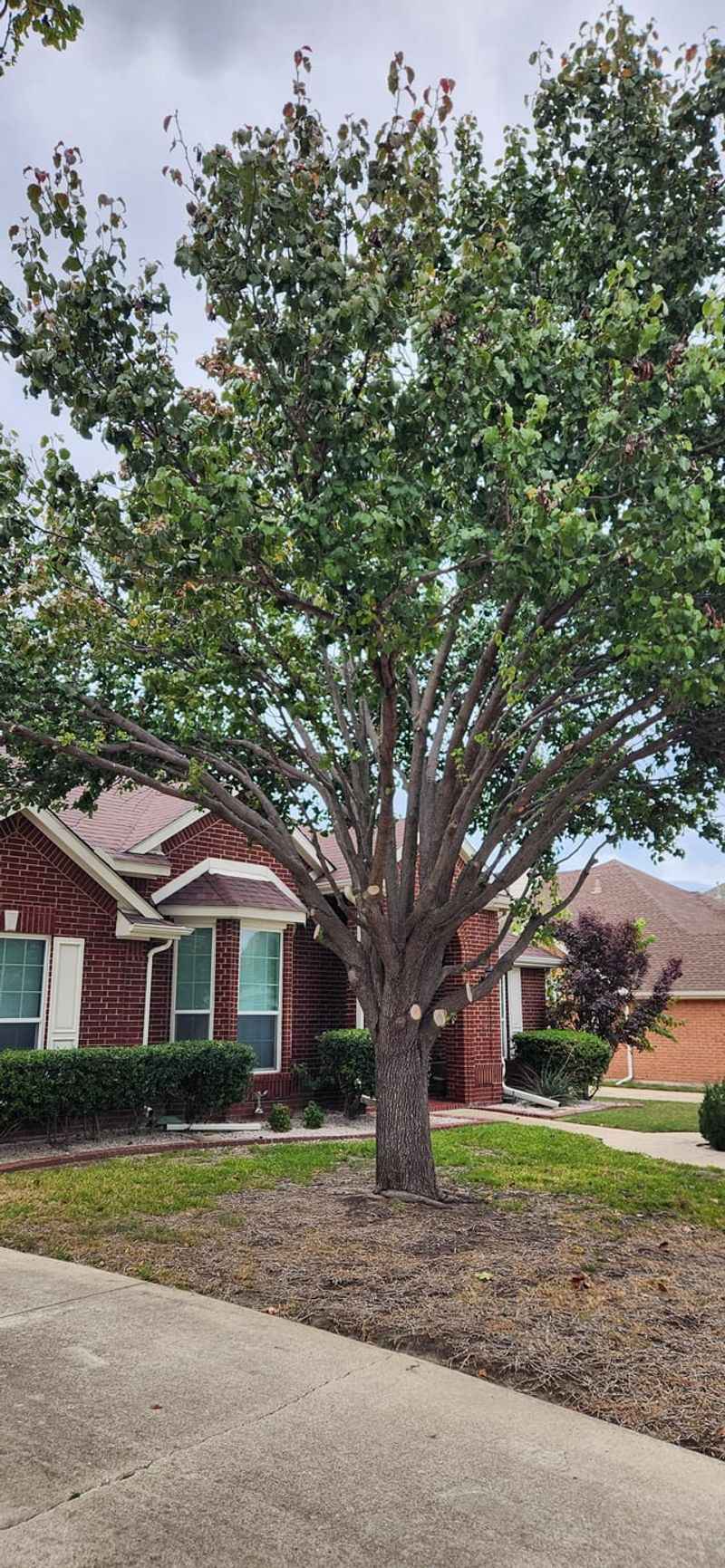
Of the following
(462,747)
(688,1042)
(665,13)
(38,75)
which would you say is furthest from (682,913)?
(38,75)

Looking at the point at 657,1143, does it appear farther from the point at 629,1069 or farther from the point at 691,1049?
the point at 629,1069

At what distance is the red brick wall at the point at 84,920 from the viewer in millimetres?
12961

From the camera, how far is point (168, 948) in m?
14.5

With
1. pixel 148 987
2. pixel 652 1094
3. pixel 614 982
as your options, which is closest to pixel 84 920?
pixel 148 987

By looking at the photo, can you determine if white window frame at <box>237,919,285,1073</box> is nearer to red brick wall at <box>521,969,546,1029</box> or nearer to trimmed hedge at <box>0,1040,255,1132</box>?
trimmed hedge at <box>0,1040,255,1132</box>

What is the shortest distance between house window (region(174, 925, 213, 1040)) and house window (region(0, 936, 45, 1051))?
2.36m

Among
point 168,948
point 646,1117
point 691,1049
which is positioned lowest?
point 646,1117

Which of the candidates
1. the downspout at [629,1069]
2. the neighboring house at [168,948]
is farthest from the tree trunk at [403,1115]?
the downspout at [629,1069]

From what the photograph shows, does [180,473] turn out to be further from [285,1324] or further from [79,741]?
[285,1324]

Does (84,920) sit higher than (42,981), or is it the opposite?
(84,920)

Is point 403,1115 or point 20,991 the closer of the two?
point 403,1115

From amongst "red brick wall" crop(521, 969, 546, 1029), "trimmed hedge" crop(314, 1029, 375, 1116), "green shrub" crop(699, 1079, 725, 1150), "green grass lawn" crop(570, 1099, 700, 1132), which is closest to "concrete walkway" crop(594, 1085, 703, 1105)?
"green grass lawn" crop(570, 1099, 700, 1132)

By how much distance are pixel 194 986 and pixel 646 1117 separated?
26.6 feet

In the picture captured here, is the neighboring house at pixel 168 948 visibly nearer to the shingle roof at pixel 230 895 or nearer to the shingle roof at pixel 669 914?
the shingle roof at pixel 230 895
